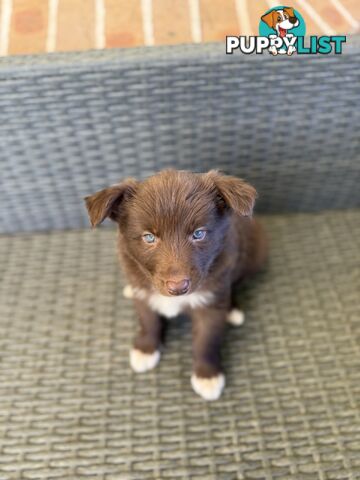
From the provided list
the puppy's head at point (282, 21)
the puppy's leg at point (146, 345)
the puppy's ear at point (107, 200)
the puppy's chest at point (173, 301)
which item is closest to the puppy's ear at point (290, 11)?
the puppy's head at point (282, 21)

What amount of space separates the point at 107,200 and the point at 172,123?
56 cm

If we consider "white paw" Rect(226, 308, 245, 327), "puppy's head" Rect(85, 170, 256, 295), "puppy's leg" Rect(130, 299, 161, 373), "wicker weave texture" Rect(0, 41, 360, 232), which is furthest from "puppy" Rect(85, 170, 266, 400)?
"wicker weave texture" Rect(0, 41, 360, 232)

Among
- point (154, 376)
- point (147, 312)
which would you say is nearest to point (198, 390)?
point (154, 376)

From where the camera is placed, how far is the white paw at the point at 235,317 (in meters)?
1.72

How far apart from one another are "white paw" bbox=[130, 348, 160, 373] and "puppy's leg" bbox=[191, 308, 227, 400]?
0.48 ft

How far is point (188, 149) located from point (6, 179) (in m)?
0.70

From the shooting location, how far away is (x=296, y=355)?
163 centimetres

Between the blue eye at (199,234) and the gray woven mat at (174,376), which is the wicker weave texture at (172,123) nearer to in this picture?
the gray woven mat at (174,376)

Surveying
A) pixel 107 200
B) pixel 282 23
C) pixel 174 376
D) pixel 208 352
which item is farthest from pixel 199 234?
pixel 282 23

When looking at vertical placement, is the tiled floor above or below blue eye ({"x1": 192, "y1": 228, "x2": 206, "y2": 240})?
above

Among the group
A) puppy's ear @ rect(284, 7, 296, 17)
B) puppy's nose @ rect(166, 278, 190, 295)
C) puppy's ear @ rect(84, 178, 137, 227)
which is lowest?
puppy's nose @ rect(166, 278, 190, 295)

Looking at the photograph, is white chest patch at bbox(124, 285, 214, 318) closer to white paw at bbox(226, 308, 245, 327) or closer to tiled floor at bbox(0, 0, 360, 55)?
white paw at bbox(226, 308, 245, 327)

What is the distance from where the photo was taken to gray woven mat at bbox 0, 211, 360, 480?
4.55 ft

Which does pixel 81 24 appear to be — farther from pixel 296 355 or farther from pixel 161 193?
pixel 296 355
